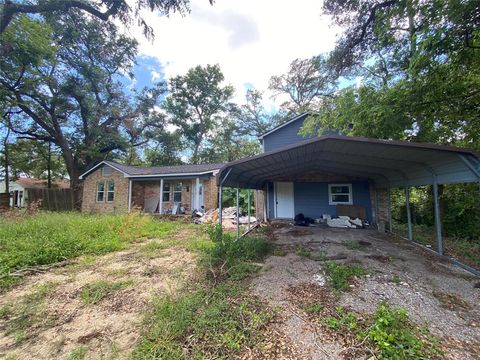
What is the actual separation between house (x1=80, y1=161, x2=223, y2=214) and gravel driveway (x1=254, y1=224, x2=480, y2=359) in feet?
26.8

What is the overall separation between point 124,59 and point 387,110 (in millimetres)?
22857

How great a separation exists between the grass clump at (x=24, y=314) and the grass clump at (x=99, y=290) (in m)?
0.54

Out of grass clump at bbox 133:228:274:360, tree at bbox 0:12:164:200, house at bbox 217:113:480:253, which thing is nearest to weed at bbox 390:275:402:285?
grass clump at bbox 133:228:274:360

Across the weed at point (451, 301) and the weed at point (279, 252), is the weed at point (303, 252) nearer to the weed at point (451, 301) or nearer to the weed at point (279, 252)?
the weed at point (279, 252)

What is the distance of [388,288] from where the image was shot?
11.3 feet

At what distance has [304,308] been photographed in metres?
3.00

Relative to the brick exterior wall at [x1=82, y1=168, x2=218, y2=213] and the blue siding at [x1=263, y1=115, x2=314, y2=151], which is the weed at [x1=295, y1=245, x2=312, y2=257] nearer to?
the blue siding at [x1=263, y1=115, x2=314, y2=151]

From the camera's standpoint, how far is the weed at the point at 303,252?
5.17 m

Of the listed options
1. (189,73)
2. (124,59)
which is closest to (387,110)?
(124,59)

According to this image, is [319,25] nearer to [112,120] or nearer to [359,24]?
[359,24]

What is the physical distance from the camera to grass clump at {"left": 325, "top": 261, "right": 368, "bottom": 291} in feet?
11.6

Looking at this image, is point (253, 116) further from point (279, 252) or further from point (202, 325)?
point (202, 325)

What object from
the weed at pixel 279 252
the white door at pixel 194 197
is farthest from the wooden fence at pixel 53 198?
the weed at pixel 279 252

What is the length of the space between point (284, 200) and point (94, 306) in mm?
8743
